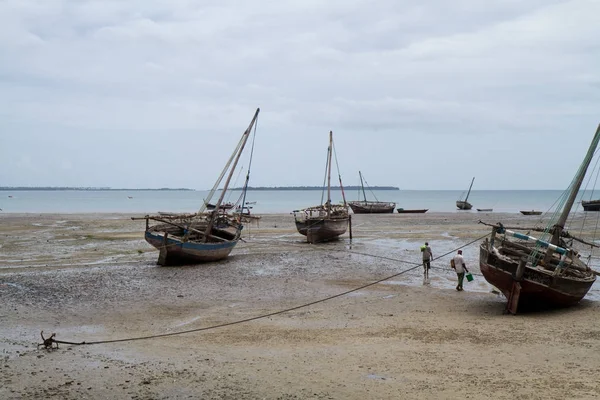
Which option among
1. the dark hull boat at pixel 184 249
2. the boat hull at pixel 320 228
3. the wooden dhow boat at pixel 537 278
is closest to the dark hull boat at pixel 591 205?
the boat hull at pixel 320 228

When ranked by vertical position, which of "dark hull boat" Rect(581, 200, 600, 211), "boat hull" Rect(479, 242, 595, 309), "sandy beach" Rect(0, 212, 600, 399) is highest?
"dark hull boat" Rect(581, 200, 600, 211)

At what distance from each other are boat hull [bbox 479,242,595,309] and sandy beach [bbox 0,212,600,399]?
46 cm

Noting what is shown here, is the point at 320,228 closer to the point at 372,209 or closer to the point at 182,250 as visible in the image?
the point at 182,250

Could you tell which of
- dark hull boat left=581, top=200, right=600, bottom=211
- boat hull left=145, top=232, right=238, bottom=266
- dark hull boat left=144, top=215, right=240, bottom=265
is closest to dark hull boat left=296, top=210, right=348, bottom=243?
dark hull boat left=144, top=215, right=240, bottom=265

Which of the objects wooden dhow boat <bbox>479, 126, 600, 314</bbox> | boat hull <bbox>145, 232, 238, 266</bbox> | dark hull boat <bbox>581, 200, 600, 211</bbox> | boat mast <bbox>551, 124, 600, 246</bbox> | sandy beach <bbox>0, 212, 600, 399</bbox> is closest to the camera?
sandy beach <bbox>0, 212, 600, 399</bbox>

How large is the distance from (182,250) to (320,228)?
1215 centimetres

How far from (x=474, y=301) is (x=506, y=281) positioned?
6.89 feet

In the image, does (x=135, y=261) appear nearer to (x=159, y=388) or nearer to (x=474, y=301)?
(x=474, y=301)

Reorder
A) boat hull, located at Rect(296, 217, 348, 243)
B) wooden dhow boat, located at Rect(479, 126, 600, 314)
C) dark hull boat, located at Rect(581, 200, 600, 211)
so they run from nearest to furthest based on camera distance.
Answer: wooden dhow boat, located at Rect(479, 126, 600, 314)
boat hull, located at Rect(296, 217, 348, 243)
dark hull boat, located at Rect(581, 200, 600, 211)

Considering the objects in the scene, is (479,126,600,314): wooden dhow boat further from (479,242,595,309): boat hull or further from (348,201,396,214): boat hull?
(348,201,396,214): boat hull

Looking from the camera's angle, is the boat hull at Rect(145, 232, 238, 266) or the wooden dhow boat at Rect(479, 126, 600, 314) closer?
the wooden dhow boat at Rect(479, 126, 600, 314)

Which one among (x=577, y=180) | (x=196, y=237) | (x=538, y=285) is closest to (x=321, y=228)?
(x=196, y=237)

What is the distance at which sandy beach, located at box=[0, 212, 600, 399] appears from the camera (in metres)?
9.78

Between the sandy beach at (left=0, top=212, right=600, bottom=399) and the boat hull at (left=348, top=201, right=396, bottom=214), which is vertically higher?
the boat hull at (left=348, top=201, right=396, bottom=214)
